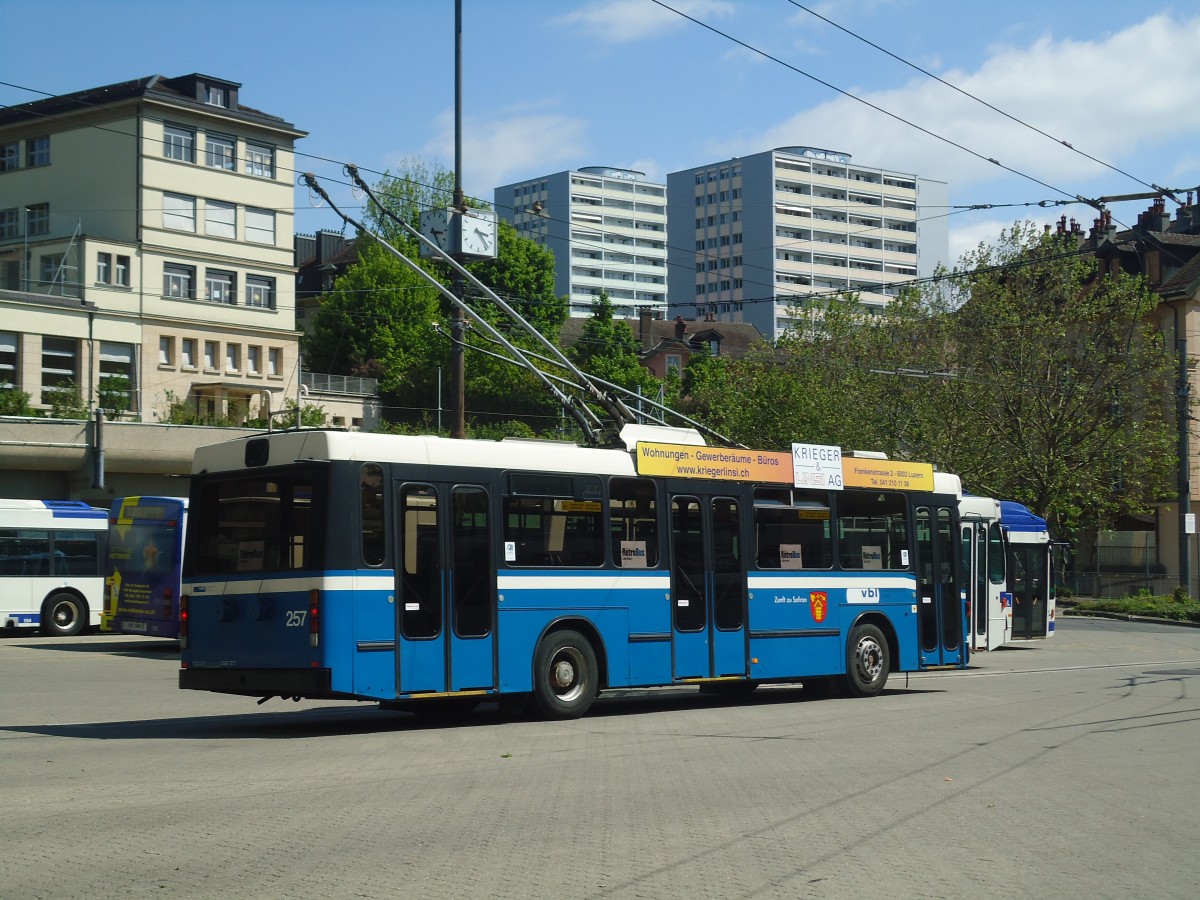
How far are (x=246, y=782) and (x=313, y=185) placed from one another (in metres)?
9.29

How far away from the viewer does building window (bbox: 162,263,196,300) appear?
67.4m

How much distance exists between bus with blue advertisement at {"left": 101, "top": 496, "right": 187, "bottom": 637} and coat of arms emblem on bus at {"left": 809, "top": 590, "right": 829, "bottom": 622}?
14200mm

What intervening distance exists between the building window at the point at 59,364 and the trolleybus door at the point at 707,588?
158 ft

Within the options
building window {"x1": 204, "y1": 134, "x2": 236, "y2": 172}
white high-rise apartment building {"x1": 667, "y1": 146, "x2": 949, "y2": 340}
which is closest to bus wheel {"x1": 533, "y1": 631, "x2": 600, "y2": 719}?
building window {"x1": 204, "y1": 134, "x2": 236, "y2": 172}

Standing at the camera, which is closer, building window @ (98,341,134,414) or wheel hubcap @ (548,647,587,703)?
wheel hubcap @ (548,647,587,703)

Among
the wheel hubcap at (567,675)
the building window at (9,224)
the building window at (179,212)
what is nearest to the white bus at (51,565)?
the wheel hubcap at (567,675)

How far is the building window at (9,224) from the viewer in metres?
70.2

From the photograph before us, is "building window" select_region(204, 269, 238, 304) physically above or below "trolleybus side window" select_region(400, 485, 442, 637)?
above

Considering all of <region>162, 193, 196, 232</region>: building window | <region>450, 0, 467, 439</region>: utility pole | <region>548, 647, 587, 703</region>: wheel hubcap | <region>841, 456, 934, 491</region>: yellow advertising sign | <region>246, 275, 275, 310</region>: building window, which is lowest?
<region>548, 647, 587, 703</region>: wheel hubcap

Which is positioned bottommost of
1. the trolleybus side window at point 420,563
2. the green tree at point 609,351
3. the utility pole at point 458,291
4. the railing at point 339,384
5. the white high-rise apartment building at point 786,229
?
the trolleybus side window at point 420,563

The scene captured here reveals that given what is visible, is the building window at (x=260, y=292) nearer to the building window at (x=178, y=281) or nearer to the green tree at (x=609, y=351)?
the building window at (x=178, y=281)

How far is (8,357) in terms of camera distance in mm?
59500

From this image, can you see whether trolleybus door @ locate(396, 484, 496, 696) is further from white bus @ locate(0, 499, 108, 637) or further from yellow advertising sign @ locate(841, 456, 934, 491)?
white bus @ locate(0, 499, 108, 637)

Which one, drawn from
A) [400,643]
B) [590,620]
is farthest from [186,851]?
[590,620]
